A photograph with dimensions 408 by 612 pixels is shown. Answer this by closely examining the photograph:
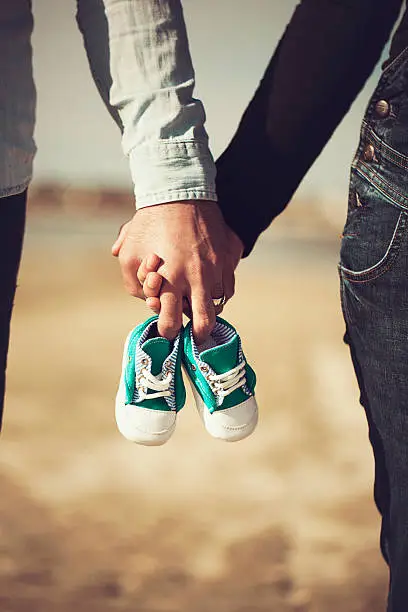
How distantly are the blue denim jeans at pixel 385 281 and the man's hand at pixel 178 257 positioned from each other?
0.37 feet

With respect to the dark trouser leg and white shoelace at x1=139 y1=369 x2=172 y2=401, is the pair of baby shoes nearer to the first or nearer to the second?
white shoelace at x1=139 y1=369 x2=172 y2=401

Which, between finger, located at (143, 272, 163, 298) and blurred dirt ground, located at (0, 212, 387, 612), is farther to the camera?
blurred dirt ground, located at (0, 212, 387, 612)

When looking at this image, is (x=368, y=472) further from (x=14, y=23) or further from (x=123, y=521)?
(x=14, y=23)

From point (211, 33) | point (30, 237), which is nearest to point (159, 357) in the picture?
point (30, 237)

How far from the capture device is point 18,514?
71.1 inches

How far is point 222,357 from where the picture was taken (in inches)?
29.3

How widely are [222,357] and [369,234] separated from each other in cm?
19

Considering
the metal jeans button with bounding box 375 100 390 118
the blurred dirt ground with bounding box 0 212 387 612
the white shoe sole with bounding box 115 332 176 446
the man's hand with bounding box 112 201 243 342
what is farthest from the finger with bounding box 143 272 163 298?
the blurred dirt ground with bounding box 0 212 387 612

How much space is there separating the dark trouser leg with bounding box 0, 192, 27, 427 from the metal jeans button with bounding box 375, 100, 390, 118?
0.35 m

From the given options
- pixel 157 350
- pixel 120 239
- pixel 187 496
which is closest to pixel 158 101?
pixel 120 239

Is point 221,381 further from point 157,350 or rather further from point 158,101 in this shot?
point 158,101

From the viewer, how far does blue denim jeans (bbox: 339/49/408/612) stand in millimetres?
613

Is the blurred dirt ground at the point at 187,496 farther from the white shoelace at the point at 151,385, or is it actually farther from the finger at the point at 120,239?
the finger at the point at 120,239

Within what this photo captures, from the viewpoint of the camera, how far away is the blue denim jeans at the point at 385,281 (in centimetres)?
61
